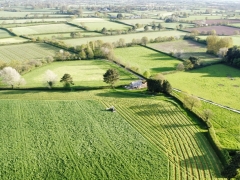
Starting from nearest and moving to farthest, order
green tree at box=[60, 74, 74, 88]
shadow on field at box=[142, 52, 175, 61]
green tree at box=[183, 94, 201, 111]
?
green tree at box=[183, 94, 201, 111] → green tree at box=[60, 74, 74, 88] → shadow on field at box=[142, 52, 175, 61]

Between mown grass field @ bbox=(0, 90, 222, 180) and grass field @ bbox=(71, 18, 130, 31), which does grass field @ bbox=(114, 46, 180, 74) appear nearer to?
mown grass field @ bbox=(0, 90, 222, 180)

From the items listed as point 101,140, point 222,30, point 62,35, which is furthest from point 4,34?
point 222,30

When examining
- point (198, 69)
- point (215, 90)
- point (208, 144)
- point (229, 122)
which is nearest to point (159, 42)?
point (198, 69)

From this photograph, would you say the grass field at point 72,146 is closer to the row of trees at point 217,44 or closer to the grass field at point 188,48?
the grass field at point 188,48

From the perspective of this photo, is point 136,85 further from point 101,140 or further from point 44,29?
point 44,29

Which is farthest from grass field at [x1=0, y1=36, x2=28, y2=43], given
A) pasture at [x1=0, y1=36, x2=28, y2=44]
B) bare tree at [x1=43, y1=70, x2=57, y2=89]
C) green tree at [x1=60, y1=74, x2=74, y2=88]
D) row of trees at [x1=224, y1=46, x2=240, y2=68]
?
row of trees at [x1=224, y1=46, x2=240, y2=68]

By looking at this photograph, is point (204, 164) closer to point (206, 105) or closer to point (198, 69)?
point (206, 105)

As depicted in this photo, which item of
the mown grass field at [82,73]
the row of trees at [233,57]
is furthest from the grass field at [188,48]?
the mown grass field at [82,73]
